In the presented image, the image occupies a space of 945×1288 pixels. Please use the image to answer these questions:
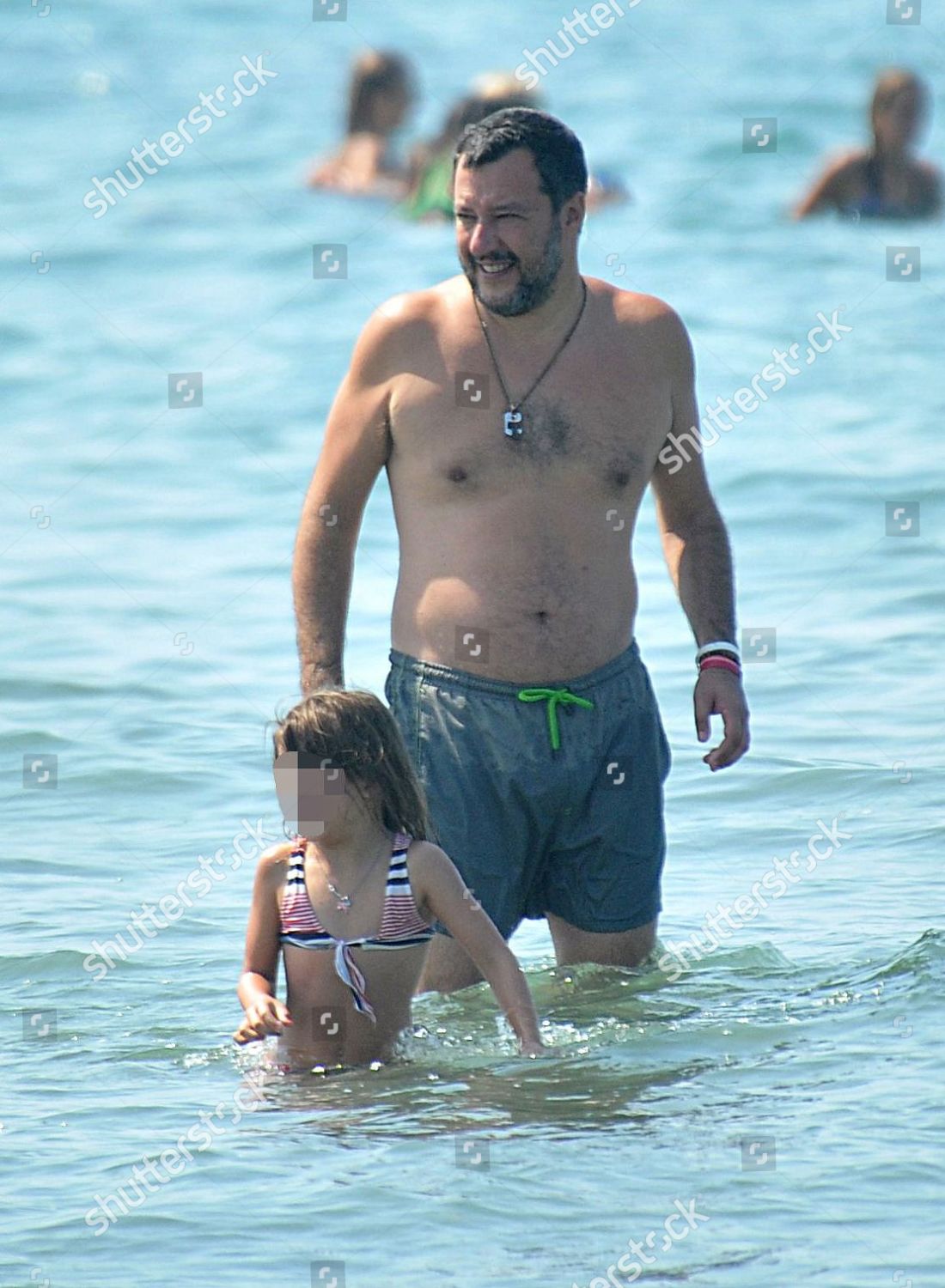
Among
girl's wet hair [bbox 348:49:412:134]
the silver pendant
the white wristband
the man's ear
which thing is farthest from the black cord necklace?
girl's wet hair [bbox 348:49:412:134]

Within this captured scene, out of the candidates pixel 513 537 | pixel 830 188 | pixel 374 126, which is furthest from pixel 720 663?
pixel 374 126

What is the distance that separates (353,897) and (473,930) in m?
0.24

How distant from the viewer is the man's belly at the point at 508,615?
166 inches

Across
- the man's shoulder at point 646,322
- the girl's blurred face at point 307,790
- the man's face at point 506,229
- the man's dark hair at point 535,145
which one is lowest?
the girl's blurred face at point 307,790

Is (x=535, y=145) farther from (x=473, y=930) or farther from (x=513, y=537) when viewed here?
(x=473, y=930)

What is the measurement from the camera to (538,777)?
4.21 metres

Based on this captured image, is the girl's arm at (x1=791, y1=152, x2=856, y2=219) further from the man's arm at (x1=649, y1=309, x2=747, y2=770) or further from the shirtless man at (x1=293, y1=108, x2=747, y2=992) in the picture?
the shirtless man at (x1=293, y1=108, x2=747, y2=992)

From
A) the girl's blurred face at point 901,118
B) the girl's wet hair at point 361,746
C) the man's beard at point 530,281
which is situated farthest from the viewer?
the girl's blurred face at point 901,118

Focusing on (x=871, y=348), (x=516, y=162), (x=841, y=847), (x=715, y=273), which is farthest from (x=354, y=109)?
(x=516, y=162)

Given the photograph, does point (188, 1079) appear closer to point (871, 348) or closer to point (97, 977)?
point (97, 977)

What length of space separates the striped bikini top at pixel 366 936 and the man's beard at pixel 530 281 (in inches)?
41.0

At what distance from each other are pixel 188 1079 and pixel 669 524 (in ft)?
4.99

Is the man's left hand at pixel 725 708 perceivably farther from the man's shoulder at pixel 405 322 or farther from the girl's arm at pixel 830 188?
the girl's arm at pixel 830 188

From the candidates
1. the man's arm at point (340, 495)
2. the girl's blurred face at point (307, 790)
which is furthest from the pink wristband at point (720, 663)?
the girl's blurred face at point (307, 790)
